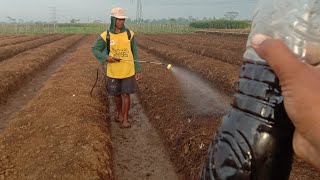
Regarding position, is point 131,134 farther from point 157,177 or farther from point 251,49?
point 251,49

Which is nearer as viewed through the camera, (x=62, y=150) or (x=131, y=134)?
(x=62, y=150)

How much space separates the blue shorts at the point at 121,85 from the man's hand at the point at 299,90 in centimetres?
615

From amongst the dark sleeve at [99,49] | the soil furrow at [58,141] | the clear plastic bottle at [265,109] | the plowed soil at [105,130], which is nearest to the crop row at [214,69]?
the plowed soil at [105,130]

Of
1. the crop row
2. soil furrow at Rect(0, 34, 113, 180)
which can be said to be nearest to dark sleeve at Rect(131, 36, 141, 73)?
soil furrow at Rect(0, 34, 113, 180)

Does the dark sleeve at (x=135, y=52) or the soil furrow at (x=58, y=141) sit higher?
the dark sleeve at (x=135, y=52)

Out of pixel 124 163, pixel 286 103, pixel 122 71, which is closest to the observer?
pixel 286 103

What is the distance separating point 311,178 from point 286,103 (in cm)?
389

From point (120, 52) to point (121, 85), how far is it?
2.32 ft

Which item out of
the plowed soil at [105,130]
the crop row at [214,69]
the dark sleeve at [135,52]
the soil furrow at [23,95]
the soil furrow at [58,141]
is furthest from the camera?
the crop row at [214,69]

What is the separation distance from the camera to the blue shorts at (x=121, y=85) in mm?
A: 7125

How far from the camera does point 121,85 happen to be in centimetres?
720

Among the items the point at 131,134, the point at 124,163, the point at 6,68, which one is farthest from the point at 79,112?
the point at 6,68

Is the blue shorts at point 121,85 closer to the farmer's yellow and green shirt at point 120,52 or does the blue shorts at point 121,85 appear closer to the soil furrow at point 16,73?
the farmer's yellow and green shirt at point 120,52

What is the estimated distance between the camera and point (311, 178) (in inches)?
173
